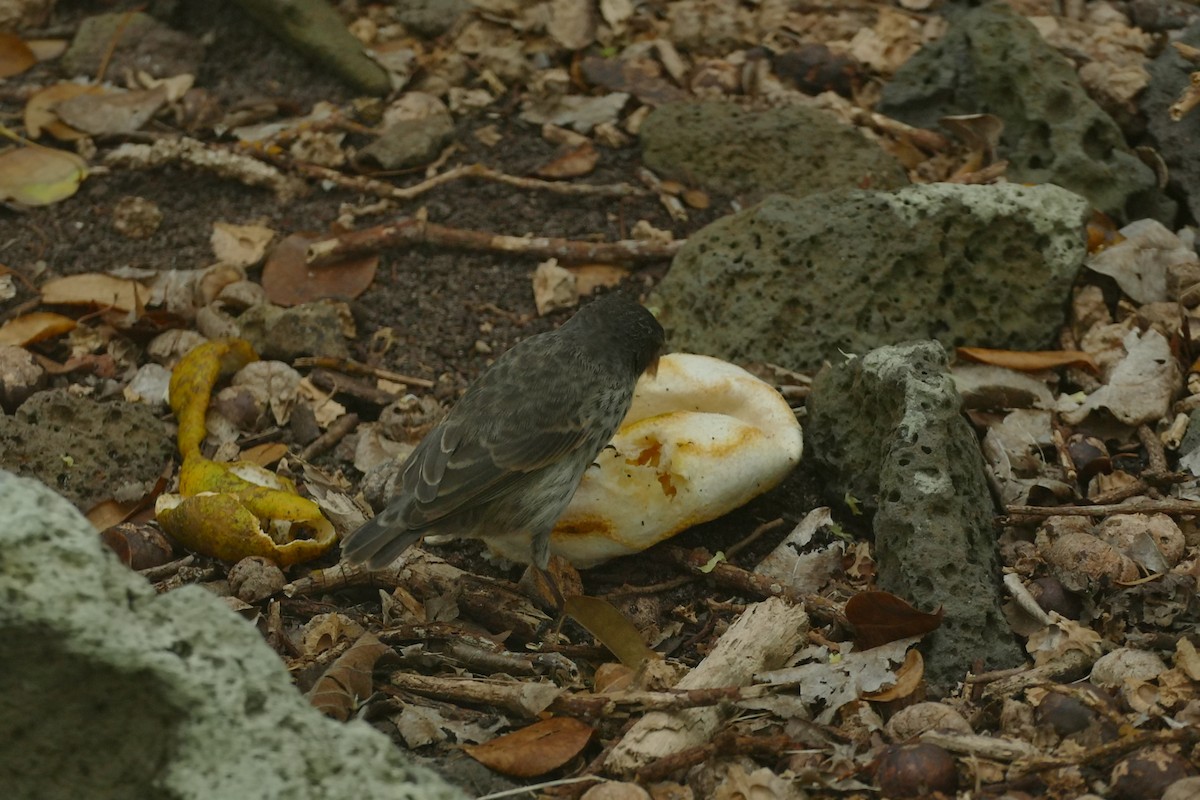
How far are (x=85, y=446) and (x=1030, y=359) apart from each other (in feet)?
12.0

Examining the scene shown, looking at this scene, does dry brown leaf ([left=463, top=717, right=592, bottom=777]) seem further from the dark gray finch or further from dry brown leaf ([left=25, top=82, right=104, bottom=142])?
dry brown leaf ([left=25, top=82, right=104, bottom=142])

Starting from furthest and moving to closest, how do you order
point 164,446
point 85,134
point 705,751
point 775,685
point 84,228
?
1. point 85,134
2. point 84,228
3. point 164,446
4. point 775,685
5. point 705,751

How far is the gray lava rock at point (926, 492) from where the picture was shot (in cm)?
414

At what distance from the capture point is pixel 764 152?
262 inches

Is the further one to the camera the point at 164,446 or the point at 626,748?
the point at 164,446

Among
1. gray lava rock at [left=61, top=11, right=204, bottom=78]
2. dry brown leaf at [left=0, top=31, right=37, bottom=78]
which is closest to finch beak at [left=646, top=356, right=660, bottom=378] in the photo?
gray lava rock at [left=61, top=11, right=204, bottom=78]

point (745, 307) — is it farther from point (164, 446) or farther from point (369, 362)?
point (164, 446)

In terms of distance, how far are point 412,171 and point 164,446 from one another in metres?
2.13

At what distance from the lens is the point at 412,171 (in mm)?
6871

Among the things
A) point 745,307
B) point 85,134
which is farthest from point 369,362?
point 85,134

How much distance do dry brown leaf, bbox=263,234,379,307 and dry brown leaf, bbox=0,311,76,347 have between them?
872 millimetres

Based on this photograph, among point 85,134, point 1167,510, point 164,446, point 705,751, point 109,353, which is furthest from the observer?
point 85,134

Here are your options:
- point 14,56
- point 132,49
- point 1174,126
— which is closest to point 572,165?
point 132,49

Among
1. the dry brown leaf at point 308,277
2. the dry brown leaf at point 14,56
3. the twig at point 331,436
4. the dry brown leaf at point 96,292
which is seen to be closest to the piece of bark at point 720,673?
the twig at point 331,436
